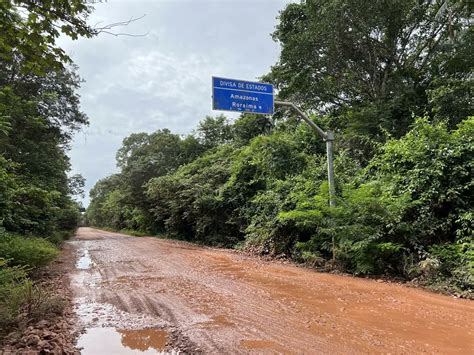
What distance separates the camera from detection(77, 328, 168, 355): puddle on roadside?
5.01m

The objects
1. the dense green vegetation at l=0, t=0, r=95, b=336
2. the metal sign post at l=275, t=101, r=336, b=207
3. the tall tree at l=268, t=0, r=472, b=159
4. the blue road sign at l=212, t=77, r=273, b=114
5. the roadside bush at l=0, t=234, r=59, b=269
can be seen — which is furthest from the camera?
the tall tree at l=268, t=0, r=472, b=159

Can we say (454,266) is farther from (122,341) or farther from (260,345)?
(122,341)

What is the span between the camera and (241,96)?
10469 millimetres

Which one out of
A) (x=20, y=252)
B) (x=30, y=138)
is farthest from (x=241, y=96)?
(x=30, y=138)

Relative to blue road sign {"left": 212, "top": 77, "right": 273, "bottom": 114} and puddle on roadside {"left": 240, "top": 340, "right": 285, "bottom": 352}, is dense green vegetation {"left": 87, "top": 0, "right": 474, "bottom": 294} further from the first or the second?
puddle on roadside {"left": 240, "top": 340, "right": 285, "bottom": 352}

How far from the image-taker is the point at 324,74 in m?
→ 20.2

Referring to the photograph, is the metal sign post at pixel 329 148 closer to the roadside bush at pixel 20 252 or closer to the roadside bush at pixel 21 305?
the roadside bush at pixel 21 305

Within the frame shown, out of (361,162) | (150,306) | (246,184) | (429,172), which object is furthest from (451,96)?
(150,306)

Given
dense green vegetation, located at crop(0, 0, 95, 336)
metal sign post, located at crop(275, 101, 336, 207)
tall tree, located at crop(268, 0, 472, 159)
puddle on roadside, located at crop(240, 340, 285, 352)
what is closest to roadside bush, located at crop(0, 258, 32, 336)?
dense green vegetation, located at crop(0, 0, 95, 336)

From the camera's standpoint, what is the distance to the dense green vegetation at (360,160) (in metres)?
9.33

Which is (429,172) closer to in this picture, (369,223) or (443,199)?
(443,199)

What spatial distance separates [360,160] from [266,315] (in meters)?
10.3

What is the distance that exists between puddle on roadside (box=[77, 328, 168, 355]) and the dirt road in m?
0.01

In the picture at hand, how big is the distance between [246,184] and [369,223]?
9147mm
